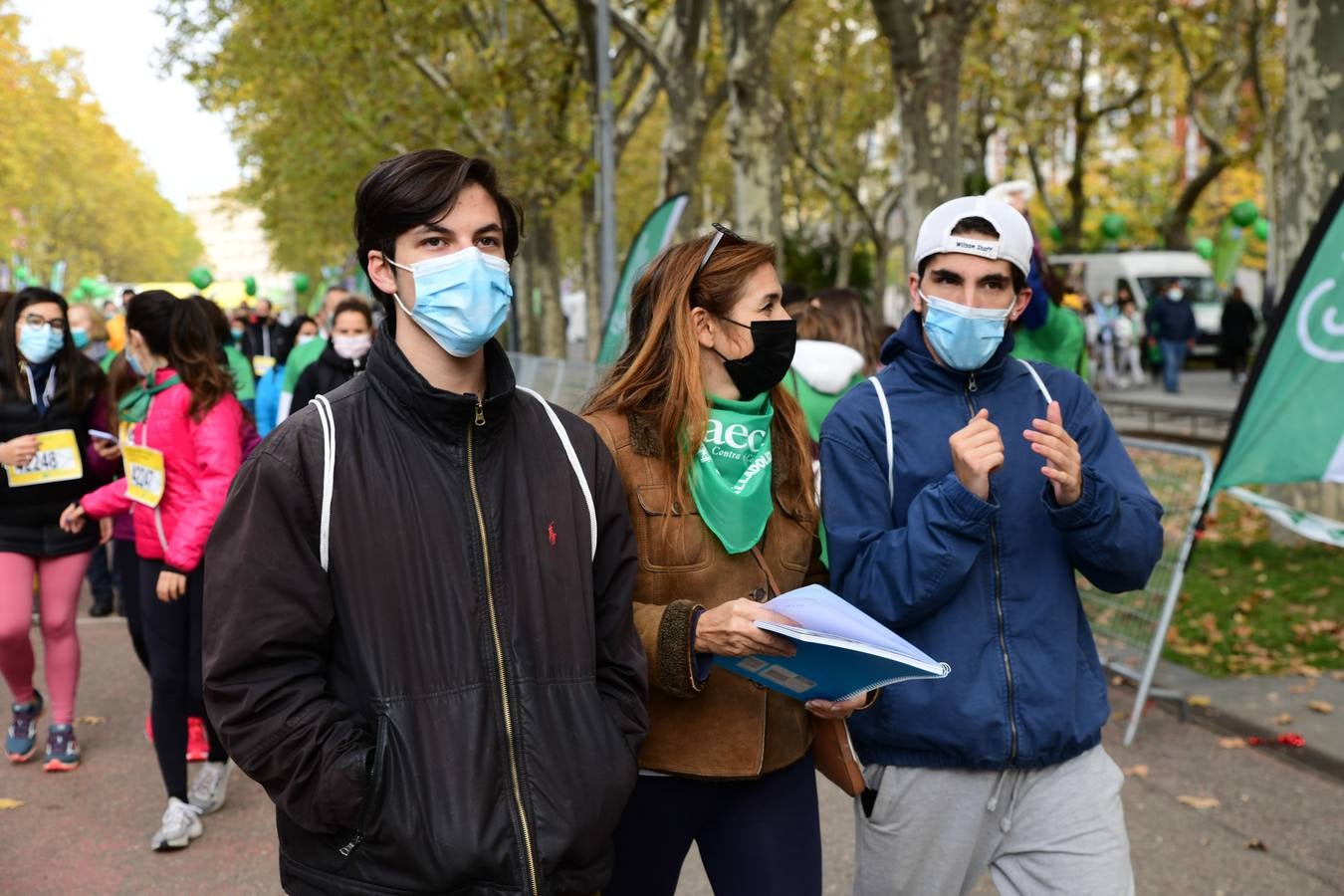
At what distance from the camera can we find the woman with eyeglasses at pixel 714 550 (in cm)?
293

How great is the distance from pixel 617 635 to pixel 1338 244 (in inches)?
159

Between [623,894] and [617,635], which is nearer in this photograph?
[617,635]

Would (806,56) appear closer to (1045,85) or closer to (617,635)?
(1045,85)

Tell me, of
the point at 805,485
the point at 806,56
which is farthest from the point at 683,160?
the point at 805,485

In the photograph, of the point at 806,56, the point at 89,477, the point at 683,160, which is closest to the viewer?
the point at 89,477

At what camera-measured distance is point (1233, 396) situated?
24297mm

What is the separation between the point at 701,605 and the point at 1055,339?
3.52 meters

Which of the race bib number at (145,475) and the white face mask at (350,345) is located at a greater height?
the white face mask at (350,345)

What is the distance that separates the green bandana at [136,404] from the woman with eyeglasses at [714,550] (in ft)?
9.58

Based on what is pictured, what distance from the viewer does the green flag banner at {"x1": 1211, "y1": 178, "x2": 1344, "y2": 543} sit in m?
5.40

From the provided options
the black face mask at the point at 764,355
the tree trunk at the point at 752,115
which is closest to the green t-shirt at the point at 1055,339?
the black face mask at the point at 764,355

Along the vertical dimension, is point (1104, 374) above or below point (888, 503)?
below

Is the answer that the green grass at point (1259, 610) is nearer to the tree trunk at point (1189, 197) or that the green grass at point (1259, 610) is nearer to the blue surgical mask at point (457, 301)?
the blue surgical mask at point (457, 301)

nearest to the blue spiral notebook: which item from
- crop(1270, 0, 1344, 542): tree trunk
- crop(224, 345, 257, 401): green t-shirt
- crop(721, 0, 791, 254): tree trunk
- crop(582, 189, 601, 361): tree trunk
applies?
crop(224, 345, 257, 401): green t-shirt
